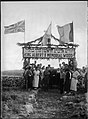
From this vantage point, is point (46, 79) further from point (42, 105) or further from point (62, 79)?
point (42, 105)

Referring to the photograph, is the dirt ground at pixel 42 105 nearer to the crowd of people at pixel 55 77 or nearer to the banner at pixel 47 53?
the crowd of people at pixel 55 77

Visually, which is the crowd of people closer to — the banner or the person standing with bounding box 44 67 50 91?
the person standing with bounding box 44 67 50 91

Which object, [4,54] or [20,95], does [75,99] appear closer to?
[20,95]

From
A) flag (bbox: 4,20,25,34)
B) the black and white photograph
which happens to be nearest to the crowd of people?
the black and white photograph

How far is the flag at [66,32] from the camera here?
→ 109 inches

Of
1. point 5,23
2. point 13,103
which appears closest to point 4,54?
point 5,23

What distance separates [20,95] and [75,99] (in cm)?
67

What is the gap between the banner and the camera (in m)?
2.79

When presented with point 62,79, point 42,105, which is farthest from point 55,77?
point 42,105

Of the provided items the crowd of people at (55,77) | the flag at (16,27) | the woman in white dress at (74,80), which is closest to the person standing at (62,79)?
the crowd of people at (55,77)

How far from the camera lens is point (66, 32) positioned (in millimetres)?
2762

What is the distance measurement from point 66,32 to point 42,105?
938 mm

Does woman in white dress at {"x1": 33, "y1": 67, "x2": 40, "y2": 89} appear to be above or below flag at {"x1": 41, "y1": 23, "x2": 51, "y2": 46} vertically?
below

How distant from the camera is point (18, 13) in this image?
2.79 metres
